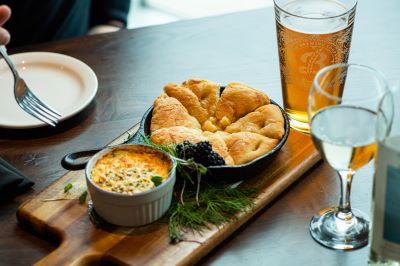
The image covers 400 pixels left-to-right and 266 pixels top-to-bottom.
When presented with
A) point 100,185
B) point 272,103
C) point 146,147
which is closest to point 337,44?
point 272,103

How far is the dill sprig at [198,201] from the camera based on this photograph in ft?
4.18

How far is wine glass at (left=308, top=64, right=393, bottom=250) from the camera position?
3.57ft

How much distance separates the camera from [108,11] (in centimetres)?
258

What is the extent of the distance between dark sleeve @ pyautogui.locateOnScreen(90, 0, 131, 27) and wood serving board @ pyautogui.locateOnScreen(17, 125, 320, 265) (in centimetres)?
125

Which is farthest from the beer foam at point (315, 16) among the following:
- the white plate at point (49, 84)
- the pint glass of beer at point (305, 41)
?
the white plate at point (49, 84)

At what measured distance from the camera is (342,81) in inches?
52.3

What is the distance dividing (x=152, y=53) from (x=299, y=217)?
773 mm

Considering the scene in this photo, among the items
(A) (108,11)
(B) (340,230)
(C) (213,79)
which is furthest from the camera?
(A) (108,11)

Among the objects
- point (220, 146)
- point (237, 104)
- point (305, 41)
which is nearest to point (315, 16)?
point (305, 41)

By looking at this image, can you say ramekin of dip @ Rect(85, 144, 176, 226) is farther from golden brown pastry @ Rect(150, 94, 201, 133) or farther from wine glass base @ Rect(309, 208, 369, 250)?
wine glass base @ Rect(309, 208, 369, 250)

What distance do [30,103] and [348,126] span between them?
0.83 metres

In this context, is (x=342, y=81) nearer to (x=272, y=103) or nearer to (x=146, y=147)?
(x=272, y=103)

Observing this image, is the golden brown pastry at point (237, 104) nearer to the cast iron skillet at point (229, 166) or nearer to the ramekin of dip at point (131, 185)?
the cast iron skillet at point (229, 166)

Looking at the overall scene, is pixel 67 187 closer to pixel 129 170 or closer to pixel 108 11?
pixel 129 170
